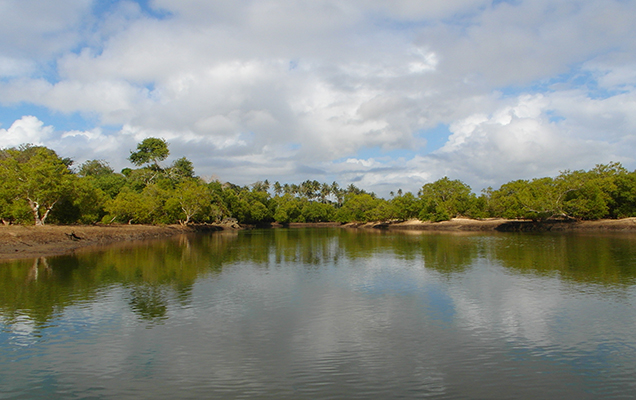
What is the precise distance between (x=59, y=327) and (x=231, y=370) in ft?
28.0

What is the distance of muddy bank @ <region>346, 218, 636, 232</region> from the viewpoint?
71875 mm

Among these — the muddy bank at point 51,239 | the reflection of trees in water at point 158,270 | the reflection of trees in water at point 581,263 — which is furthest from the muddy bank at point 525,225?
the muddy bank at point 51,239

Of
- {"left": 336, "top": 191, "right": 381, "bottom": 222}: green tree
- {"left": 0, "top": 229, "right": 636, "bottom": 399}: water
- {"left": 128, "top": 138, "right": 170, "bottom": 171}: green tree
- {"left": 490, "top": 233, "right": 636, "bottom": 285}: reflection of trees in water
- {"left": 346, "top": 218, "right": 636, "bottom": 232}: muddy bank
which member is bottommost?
{"left": 0, "top": 229, "right": 636, "bottom": 399}: water

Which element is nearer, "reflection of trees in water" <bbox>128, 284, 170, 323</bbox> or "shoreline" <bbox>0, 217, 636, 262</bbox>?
"reflection of trees in water" <bbox>128, 284, 170, 323</bbox>

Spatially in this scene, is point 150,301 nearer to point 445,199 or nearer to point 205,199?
point 205,199

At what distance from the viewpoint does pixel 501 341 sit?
1391 cm

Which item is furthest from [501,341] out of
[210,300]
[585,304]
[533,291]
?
[210,300]

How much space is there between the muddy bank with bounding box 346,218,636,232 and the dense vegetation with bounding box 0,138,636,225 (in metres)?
2.00

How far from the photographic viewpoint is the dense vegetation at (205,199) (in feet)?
157

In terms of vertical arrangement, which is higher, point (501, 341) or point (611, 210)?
point (611, 210)

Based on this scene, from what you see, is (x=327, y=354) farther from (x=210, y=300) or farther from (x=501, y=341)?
(x=210, y=300)

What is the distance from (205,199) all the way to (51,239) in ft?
152

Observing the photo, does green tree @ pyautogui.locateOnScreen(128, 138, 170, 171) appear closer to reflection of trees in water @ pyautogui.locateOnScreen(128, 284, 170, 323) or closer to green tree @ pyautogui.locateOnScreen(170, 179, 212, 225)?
green tree @ pyautogui.locateOnScreen(170, 179, 212, 225)

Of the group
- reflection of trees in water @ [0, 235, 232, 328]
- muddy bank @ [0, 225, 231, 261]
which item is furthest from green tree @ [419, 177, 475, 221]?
reflection of trees in water @ [0, 235, 232, 328]
